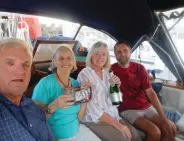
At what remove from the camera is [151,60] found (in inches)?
121

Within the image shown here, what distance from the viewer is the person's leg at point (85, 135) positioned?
162 centimetres

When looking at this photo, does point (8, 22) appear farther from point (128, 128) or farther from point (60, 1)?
point (128, 128)

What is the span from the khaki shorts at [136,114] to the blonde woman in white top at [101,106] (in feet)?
0.33

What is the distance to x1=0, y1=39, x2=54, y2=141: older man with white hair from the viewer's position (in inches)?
38.9

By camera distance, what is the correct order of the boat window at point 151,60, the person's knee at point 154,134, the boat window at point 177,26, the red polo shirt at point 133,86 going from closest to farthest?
the person's knee at point 154,134, the red polo shirt at point 133,86, the boat window at point 177,26, the boat window at point 151,60

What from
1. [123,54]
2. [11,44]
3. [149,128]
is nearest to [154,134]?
[149,128]

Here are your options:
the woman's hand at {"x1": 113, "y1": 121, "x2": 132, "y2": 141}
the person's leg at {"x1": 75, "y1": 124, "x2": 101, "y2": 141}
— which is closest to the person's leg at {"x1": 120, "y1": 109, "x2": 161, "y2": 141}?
the woman's hand at {"x1": 113, "y1": 121, "x2": 132, "y2": 141}

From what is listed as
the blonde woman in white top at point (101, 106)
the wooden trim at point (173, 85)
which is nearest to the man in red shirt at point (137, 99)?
the blonde woman in white top at point (101, 106)

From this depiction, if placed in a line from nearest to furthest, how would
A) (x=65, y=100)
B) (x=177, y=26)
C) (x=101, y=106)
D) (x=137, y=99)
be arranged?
(x=65, y=100), (x=101, y=106), (x=137, y=99), (x=177, y=26)

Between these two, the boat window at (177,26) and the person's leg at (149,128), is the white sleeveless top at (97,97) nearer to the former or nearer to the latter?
the person's leg at (149,128)

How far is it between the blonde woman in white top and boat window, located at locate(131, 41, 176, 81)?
118cm

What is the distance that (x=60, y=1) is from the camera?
2.14 meters

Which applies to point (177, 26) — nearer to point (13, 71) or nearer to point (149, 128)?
point (149, 128)

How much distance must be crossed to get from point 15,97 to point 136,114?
4.48 feet
